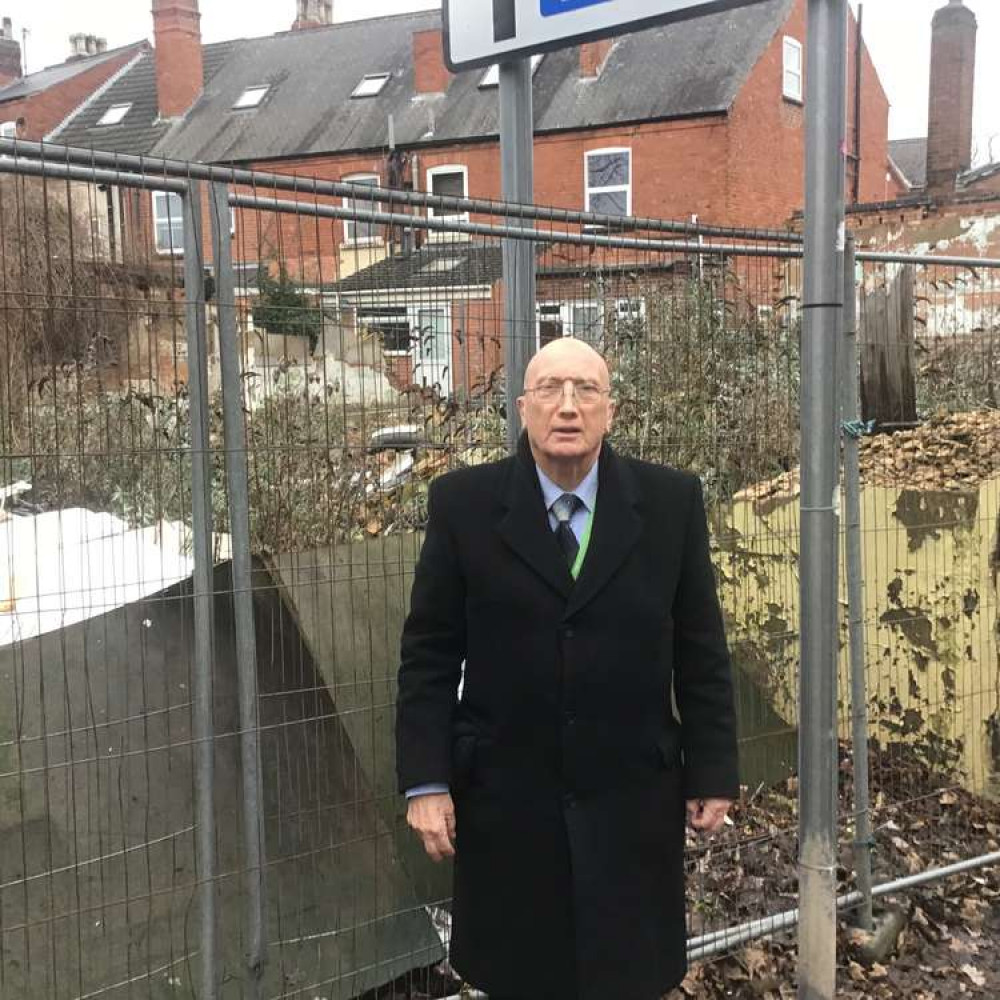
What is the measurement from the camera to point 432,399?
10.7ft

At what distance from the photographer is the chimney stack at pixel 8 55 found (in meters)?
39.7

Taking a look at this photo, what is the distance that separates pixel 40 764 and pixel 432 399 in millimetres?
1594

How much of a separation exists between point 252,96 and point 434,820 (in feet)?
104

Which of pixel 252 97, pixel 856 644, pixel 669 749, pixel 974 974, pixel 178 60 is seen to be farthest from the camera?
pixel 178 60

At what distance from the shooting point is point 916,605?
482 centimetres

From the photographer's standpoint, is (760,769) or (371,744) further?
(760,769)

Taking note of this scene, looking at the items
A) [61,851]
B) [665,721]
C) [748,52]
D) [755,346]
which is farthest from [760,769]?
[748,52]

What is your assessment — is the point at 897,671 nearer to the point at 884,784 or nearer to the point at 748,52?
the point at 884,784

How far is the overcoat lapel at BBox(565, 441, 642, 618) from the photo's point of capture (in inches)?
95.0

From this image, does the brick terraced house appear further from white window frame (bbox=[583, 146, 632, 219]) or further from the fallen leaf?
the fallen leaf

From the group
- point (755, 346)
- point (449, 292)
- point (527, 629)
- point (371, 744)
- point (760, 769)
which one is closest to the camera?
point (527, 629)

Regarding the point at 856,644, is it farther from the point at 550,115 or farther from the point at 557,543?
the point at 550,115

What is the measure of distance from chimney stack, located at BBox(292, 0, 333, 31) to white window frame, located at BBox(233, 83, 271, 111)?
607 cm

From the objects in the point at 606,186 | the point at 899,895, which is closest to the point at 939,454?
the point at 899,895
